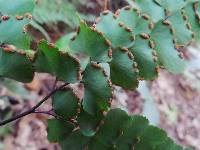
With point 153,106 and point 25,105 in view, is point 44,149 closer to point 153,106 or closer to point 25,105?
point 25,105

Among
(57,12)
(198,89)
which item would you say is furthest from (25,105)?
(198,89)

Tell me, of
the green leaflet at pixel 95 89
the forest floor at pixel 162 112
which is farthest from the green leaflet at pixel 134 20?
the forest floor at pixel 162 112

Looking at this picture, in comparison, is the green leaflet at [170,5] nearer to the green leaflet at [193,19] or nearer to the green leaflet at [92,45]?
the green leaflet at [193,19]

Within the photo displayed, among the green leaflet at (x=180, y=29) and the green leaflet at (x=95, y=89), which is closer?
the green leaflet at (x=95, y=89)

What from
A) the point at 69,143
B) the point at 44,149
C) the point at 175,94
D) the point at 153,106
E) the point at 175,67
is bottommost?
the point at 175,94

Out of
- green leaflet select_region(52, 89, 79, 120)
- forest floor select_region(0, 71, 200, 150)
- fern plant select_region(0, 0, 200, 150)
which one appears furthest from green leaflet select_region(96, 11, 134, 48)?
forest floor select_region(0, 71, 200, 150)

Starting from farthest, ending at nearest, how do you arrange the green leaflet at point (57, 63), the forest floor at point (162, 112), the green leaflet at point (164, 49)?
the forest floor at point (162, 112), the green leaflet at point (164, 49), the green leaflet at point (57, 63)

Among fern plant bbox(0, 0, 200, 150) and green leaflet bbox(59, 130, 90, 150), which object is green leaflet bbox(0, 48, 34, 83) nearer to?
fern plant bbox(0, 0, 200, 150)
